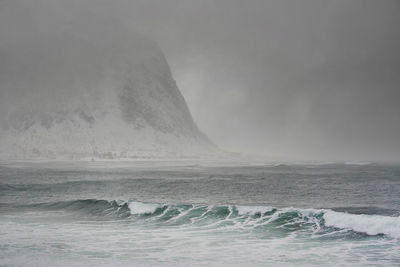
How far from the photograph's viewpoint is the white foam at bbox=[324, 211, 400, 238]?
27656mm

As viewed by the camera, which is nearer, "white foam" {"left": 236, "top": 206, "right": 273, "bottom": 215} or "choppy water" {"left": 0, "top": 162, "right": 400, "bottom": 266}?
"choppy water" {"left": 0, "top": 162, "right": 400, "bottom": 266}

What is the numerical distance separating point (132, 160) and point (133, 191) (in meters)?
132

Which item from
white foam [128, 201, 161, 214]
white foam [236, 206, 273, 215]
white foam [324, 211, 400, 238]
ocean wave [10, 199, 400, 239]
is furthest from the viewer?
white foam [128, 201, 161, 214]

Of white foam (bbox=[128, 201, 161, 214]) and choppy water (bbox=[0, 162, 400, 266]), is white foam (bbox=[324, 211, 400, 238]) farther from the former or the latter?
white foam (bbox=[128, 201, 161, 214])

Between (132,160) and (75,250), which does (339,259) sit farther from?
(132,160)

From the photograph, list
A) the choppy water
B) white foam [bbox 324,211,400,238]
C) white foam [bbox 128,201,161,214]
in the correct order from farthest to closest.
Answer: white foam [bbox 128,201,161,214] → white foam [bbox 324,211,400,238] → the choppy water

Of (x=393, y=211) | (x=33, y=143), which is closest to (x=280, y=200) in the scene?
(x=393, y=211)

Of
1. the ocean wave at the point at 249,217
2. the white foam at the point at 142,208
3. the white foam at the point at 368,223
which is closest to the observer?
the white foam at the point at 368,223

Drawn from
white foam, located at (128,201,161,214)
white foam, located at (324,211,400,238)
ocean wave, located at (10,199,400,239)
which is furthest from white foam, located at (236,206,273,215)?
white foam, located at (128,201,161,214)

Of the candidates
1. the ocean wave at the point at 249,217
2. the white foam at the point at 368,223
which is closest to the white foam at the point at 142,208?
the ocean wave at the point at 249,217

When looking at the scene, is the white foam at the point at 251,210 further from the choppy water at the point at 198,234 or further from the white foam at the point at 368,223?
the white foam at the point at 368,223

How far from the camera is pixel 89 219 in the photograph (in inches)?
1448

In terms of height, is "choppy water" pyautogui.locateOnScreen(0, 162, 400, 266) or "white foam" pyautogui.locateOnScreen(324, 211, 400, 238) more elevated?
"white foam" pyautogui.locateOnScreen(324, 211, 400, 238)

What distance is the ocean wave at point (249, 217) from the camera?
29.1m
